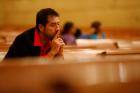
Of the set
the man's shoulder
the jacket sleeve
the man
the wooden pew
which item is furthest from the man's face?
the wooden pew

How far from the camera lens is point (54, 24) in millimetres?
2566

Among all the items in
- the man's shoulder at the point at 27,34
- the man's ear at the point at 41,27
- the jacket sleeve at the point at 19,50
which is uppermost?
the man's ear at the point at 41,27

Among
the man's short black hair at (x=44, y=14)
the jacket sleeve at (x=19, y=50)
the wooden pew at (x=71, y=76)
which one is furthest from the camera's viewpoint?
the man's short black hair at (x=44, y=14)

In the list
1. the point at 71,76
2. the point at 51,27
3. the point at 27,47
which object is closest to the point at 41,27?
the point at 51,27

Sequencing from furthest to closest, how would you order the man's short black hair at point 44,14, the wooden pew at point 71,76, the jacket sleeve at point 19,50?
the man's short black hair at point 44,14 < the jacket sleeve at point 19,50 < the wooden pew at point 71,76

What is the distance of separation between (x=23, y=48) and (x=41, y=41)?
171 millimetres

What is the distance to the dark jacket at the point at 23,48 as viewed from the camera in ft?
7.75

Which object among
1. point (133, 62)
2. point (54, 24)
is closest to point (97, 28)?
point (54, 24)

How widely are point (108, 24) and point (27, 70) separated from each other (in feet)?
26.3

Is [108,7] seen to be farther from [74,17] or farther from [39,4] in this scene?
[39,4]

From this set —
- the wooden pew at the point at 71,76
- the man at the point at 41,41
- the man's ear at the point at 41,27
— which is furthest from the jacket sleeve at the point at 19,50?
the wooden pew at the point at 71,76

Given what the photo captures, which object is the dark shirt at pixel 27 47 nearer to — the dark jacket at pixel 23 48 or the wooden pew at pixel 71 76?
the dark jacket at pixel 23 48

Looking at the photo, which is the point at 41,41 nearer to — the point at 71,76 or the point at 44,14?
the point at 44,14

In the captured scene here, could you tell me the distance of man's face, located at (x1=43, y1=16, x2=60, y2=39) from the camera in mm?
2561
